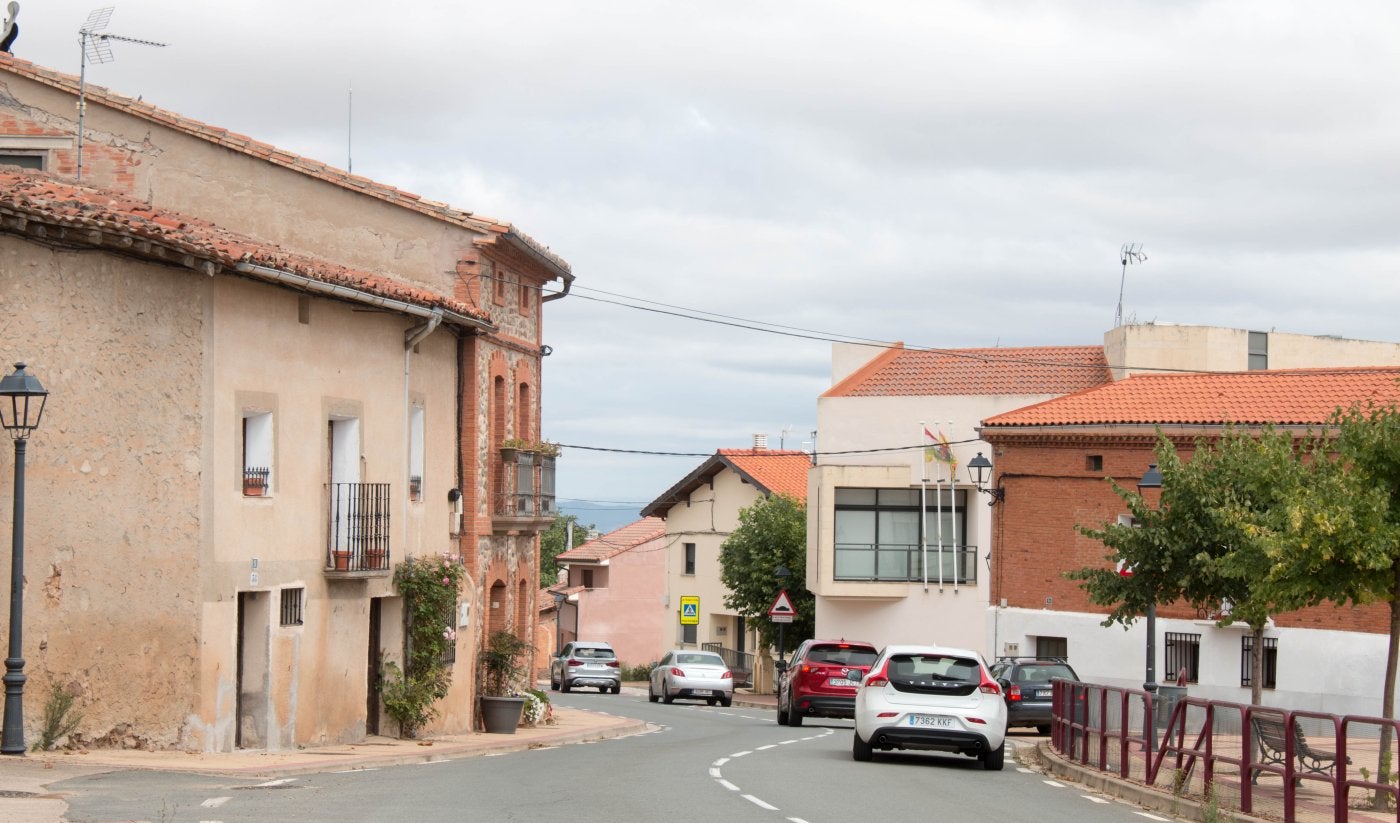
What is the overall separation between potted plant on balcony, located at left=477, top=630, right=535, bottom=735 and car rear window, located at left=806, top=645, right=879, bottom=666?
17.5ft

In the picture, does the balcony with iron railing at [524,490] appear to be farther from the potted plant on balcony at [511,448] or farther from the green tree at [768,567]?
the green tree at [768,567]

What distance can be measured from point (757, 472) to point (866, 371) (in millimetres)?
13576

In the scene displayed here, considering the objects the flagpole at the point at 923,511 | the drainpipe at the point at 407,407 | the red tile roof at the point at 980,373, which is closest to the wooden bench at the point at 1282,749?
the drainpipe at the point at 407,407

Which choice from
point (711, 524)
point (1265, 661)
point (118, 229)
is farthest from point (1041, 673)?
point (711, 524)

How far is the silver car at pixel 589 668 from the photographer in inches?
2117

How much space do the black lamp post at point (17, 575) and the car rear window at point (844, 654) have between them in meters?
17.1

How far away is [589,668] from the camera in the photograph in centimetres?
5384

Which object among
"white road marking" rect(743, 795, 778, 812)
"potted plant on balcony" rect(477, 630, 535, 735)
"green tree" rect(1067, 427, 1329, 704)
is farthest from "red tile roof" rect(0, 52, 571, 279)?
"white road marking" rect(743, 795, 778, 812)

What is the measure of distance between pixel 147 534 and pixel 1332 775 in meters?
12.4

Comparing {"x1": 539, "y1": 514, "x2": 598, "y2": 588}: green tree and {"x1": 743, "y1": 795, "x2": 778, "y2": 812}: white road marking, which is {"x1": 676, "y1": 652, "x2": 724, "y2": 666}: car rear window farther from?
{"x1": 539, "y1": 514, "x2": 598, "y2": 588}: green tree

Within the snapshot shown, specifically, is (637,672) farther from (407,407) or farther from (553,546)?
(553,546)

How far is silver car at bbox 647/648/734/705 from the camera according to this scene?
44969 mm

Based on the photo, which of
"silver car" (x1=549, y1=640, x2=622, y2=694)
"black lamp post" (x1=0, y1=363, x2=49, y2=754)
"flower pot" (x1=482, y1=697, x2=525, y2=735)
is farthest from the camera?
"silver car" (x1=549, y1=640, x2=622, y2=694)

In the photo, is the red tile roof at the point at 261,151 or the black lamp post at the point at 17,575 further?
the red tile roof at the point at 261,151
